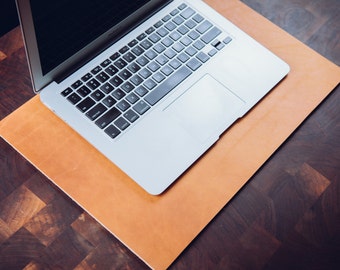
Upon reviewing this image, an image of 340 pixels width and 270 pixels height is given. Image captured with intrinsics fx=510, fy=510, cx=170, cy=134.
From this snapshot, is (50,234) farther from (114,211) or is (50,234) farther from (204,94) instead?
(204,94)

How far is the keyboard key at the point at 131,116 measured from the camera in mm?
833

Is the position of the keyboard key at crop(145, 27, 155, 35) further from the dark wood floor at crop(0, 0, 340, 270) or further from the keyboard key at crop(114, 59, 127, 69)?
the dark wood floor at crop(0, 0, 340, 270)

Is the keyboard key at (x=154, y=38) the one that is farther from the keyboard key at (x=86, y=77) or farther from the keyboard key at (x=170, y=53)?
the keyboard key at (x=86, y=77)

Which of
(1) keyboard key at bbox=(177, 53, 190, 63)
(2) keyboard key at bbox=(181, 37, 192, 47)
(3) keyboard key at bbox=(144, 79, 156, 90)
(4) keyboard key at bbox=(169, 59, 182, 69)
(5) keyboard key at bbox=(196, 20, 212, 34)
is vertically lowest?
(3) keyboard key at bbox=(144, 79, 156, 90)

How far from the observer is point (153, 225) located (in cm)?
79

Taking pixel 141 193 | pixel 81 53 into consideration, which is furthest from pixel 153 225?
pixel 81 53

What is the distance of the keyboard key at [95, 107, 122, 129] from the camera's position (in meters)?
0.82

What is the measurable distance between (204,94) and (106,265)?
0.33 meters

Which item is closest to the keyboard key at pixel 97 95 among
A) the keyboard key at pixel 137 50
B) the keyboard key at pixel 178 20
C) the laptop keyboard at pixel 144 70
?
the laptop keyboard at pixel 144 70

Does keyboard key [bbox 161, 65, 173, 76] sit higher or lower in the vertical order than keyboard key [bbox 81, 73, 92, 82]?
higher

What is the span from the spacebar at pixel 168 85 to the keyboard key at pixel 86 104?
3.6 inches

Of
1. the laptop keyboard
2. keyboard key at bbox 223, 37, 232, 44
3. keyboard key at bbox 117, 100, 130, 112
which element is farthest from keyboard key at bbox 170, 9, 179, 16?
keyboard key at bbox 117, 100, 130, 112

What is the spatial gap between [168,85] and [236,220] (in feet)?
0.83

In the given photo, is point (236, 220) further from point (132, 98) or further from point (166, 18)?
point (166, 18)
